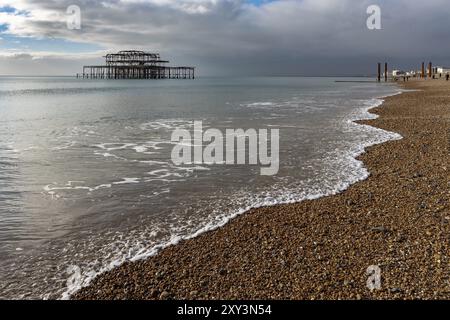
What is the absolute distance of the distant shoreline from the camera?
5.21m

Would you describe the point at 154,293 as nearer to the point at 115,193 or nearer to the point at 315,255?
the point at 315,255

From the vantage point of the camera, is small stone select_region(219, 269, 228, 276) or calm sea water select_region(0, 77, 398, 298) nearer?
small stone select_region(219, 269, 228, 276)

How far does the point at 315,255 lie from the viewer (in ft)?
20.0

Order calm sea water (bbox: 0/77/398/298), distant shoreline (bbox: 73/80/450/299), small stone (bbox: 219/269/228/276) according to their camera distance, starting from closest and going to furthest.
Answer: distant shoreline (bbox: 73/80/450/299) → small stone (bbox: 219/269/228/276) → calm sea water (bbox: 0/77/398/298)

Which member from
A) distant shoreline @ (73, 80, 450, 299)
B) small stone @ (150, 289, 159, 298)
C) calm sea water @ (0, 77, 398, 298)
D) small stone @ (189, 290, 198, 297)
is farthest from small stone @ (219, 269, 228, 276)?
calm sea water @ (0, 77, 398, 298)

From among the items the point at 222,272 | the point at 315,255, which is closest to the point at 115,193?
the point at 222,272

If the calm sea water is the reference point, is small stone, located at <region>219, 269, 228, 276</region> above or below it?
below

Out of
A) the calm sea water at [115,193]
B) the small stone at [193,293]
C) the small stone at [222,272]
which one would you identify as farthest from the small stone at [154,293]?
the calm sea water at [115,193]

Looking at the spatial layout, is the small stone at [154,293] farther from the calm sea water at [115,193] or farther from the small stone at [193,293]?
the calm sea water at [115,193]

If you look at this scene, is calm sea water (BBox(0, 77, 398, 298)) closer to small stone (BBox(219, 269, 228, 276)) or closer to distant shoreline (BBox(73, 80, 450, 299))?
distant shoreline (BBox(73, 80, 450, 299))

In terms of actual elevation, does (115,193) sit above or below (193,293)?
above

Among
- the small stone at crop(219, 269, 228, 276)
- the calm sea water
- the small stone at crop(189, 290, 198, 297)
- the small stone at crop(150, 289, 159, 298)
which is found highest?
the calm sea water

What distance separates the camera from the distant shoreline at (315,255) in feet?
17.1
